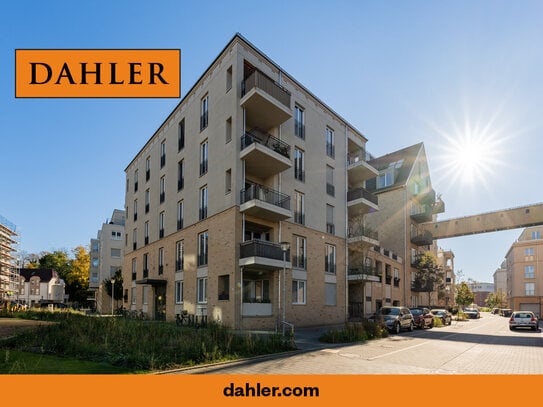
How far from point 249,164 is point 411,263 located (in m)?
30.2

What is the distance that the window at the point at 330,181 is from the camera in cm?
3072

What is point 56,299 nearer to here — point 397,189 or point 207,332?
point 397,189

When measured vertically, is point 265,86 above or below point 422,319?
above

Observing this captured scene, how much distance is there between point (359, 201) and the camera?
32062 millimetres

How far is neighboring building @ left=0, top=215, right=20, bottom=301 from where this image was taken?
69125mm

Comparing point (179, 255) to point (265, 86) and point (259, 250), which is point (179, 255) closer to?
point (259, 250)

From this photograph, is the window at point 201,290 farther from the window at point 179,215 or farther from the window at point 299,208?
the window at point 299,208

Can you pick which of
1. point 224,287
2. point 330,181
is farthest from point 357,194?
point 224,287

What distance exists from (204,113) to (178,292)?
41.0 ft

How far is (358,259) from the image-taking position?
34438mm

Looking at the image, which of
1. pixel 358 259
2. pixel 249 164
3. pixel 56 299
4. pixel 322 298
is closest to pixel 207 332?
pixel 249 164

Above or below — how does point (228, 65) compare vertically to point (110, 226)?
above

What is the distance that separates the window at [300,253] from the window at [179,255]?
315 inches

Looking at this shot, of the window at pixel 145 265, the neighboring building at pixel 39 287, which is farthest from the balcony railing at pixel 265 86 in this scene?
the neighboring building at pixel 39 287
